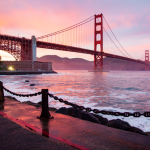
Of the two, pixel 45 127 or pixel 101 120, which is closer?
pixel 45 127

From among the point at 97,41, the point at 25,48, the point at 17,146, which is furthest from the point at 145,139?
the point at 97,41

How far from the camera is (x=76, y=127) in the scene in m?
3.50

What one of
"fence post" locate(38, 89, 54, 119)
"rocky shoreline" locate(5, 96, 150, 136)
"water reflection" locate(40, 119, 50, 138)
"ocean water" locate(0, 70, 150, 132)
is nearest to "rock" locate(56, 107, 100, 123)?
"rocky shoreline" locate(5, 96, 150, 136)

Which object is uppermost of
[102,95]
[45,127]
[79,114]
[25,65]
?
[25,65]

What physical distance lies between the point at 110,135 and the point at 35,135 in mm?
1410

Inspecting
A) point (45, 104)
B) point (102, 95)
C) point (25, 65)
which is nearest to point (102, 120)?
point (45, 104)

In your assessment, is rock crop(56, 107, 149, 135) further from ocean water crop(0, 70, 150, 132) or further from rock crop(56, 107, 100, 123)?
ocean water crop(0, 70, 150, 132)

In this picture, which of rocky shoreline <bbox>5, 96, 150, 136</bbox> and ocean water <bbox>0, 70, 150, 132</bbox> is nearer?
rocky shoreline <bbox>5, 96, 150, 136</bbox>

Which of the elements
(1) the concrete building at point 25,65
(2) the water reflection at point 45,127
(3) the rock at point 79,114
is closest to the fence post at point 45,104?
(2) the water reflection at point 45,127

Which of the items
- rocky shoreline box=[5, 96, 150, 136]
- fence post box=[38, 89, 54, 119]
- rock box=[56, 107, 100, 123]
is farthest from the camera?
rock box=[56, 107, 100, 123]

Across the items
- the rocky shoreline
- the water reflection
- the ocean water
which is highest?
the water reflection

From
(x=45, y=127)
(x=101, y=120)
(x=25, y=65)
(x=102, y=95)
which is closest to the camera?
(x=45, y=127)

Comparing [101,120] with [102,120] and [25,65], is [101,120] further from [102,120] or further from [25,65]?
[25,65]

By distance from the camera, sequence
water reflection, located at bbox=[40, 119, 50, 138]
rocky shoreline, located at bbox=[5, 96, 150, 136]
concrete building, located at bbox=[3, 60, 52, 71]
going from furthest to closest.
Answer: concrete building, located at bbox=[3, 60, 52, 71] < rocky shoreline, located at bbox=[5, 96, 150, 136] < water reflection, located at bbox=[40, 119, 50, 138]
